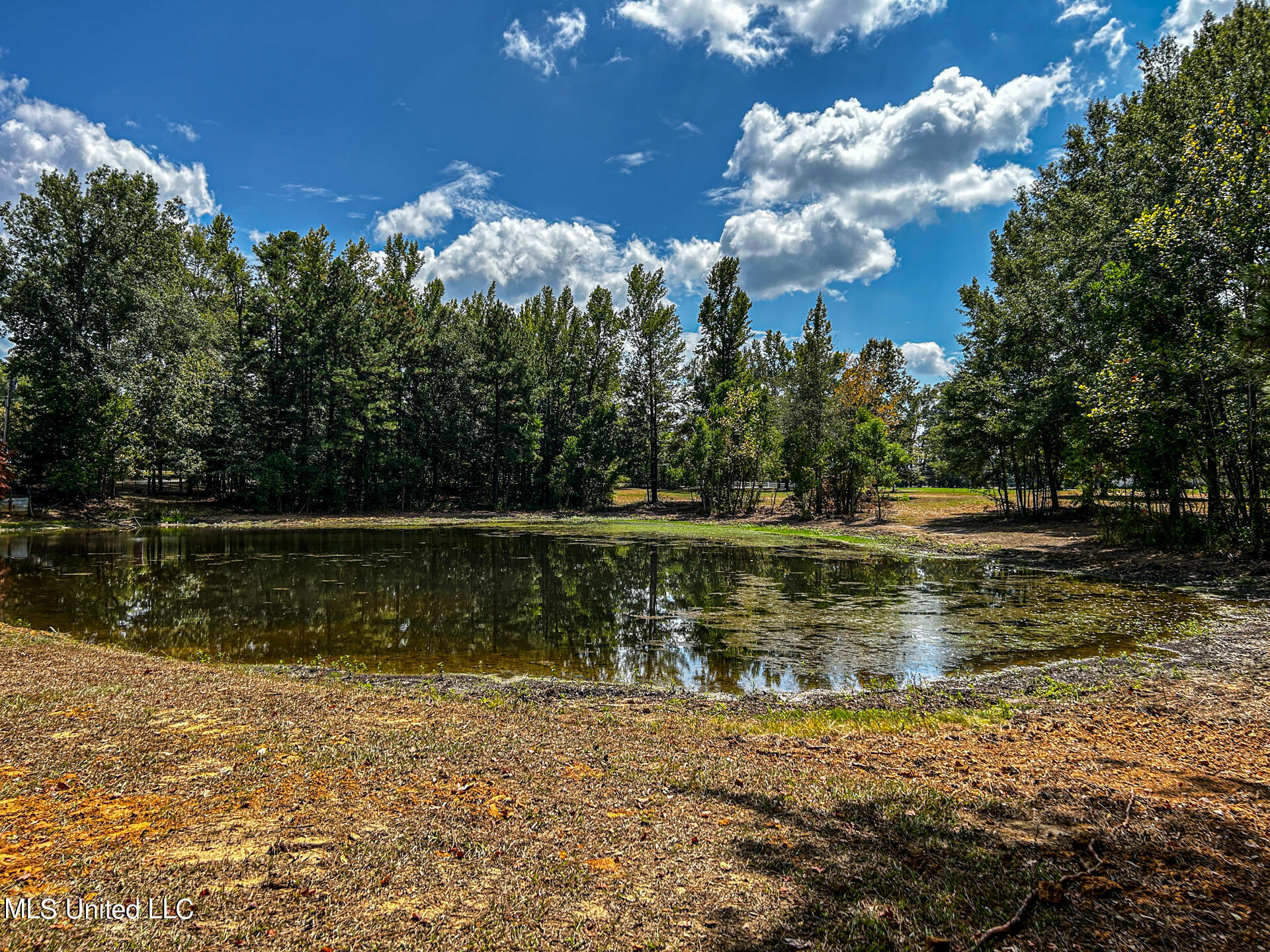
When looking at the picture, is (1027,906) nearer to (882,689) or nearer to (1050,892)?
(1050,892)

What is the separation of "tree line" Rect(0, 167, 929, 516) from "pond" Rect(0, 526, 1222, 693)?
16.9m

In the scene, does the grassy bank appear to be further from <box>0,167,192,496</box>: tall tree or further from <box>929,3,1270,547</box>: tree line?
<box>0,167,192,496</box>: tall tree

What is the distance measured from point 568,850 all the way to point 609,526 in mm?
33648

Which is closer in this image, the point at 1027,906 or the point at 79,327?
the point at 1027,906

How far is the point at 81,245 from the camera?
1395 inches

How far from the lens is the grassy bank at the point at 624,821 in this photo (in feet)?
9.07

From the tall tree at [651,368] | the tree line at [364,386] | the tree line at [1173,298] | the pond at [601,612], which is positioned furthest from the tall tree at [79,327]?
the tree line at [1173,298]

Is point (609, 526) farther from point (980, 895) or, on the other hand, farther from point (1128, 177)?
point (980, 895)

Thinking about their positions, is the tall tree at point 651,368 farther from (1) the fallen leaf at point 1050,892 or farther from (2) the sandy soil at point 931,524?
(1) the fallen leaf at point 1050,892

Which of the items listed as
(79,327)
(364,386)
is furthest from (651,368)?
(79,327)

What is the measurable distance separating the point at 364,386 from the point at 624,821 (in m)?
44.1

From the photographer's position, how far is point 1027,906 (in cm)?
279

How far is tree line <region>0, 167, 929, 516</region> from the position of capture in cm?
Answer: 3456

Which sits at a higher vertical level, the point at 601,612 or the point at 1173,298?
the point at 1173,298
